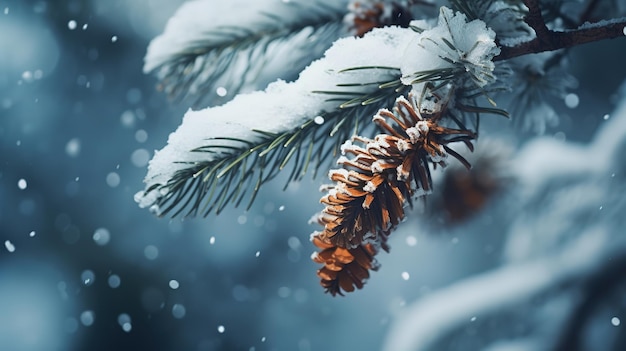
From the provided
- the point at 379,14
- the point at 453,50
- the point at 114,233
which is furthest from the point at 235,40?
the point at 114,233

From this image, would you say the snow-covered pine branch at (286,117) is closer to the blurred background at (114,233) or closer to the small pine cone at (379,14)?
the small pine cone at (379,14)

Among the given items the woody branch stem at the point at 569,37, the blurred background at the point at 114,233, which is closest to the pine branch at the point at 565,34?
the woody branch stem at the point at 569,37

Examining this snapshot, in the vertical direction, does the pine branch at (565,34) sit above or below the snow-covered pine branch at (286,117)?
above

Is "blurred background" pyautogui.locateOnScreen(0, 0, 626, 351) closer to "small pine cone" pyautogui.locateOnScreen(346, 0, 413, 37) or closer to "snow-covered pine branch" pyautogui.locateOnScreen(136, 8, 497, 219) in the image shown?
"small pine cone" pyautogui.locateOnScreen(346, 0, 413, 37)

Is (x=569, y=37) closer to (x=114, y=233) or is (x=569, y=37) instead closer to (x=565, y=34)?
(x=565, y=34)

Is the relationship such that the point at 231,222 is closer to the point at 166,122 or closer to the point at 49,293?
the point at 166,122

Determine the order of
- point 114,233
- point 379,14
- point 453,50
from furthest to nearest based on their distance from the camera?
1. point 114,233
2. point 379,14
3. point 453,50

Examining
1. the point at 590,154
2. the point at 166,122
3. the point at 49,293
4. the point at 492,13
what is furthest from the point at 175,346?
the point at 492,13
